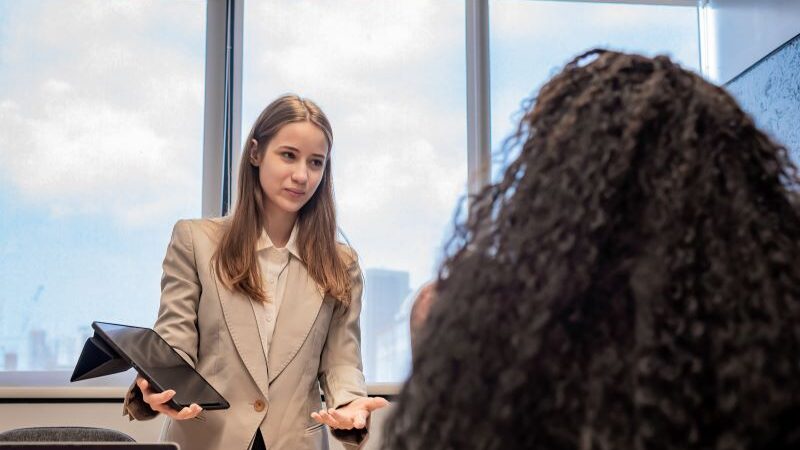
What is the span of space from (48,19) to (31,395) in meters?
1.51

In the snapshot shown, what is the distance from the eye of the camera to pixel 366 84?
378cm

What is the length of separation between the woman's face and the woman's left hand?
50 centimetres

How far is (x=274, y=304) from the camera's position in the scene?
2.03m

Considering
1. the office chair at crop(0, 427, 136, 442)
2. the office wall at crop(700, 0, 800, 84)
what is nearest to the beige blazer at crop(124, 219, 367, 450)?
the office chair at crop(0, 427, 136, 442)

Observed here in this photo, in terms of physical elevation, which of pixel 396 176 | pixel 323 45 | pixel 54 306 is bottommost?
pixel 54 306

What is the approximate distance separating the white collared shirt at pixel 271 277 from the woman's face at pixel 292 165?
0.31 feet

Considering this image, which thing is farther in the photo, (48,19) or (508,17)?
(508,17)

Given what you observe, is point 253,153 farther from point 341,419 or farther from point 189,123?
point 189,123

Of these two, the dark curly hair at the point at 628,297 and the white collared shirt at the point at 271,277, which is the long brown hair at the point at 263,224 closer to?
the white collared shirt at the point at 271,277

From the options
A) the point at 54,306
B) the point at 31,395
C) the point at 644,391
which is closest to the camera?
the point at 644,391

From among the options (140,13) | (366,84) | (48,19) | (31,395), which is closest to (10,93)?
(48,19)

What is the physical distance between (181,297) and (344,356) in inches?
15.7

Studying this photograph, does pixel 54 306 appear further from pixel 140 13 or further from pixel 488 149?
pixel 488 149

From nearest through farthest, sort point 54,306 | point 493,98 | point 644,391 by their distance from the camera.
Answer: point 644,391
point 54,306
point 493,98
